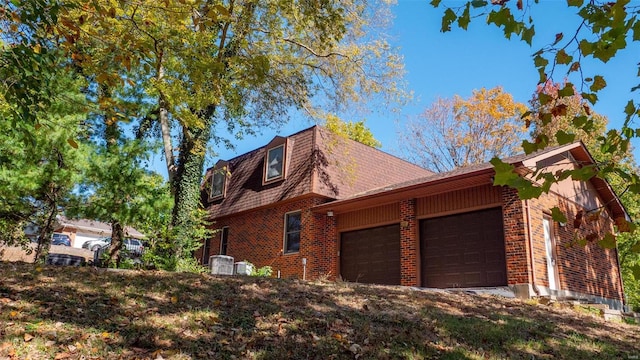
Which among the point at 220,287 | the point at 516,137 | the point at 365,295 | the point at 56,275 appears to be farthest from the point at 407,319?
the point at 516,137

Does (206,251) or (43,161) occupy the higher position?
(43,161)

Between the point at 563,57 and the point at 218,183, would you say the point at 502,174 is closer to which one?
the point at 563,57

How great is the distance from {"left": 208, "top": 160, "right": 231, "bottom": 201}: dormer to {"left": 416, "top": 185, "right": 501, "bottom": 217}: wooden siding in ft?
33.0

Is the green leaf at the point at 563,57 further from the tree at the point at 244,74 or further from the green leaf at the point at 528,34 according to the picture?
the tree at the point at 244,74

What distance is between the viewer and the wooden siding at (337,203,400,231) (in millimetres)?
15256

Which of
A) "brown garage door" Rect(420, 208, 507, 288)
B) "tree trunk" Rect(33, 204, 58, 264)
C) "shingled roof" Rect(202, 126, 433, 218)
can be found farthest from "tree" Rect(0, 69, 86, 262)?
"brown garage door" Rect(420, 208, 507, 288)

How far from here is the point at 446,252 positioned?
13.5 meters

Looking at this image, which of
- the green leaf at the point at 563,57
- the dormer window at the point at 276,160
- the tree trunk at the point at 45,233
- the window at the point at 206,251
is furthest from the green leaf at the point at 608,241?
the window at the point at 206,251

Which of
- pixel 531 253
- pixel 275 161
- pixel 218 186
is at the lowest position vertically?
pixel 531 253

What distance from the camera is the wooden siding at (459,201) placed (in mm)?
12734

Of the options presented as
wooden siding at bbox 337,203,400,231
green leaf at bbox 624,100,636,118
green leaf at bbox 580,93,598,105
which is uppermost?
wooden siding at bbox 337,203,400,231

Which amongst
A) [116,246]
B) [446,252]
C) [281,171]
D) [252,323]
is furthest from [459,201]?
[116,246]

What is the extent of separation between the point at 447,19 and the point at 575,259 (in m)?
12.4

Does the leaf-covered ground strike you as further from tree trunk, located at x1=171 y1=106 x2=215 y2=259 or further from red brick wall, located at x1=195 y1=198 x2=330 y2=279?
red brick wall, located at x1=195 y1=198 x2=330 y2=279
